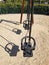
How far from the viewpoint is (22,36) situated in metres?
18.0

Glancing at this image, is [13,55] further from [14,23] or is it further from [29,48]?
[14,23]

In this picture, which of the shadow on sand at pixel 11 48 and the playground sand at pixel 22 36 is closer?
the playground sand at pixel 22 36

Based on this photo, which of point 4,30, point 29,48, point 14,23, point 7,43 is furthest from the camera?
point 14,23

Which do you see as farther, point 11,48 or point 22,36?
point 22,36

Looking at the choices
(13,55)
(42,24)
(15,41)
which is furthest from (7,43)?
(42,24)

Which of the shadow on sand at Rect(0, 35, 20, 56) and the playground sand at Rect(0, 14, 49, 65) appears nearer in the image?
the playground sand at Rect(0, 14, 49, 65)

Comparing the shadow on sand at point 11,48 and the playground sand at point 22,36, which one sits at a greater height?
the shadow on sand at point 11,48

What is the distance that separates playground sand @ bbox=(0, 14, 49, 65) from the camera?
13891mm

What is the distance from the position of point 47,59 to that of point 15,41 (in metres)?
3.70

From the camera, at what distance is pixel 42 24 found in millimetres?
22078

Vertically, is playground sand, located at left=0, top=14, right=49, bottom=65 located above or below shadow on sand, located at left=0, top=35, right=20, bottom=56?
below

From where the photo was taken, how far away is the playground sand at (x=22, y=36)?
1389 centimetres

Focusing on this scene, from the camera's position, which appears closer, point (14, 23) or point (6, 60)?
point (6, 60)

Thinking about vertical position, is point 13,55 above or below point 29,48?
below
